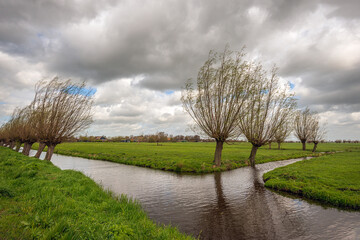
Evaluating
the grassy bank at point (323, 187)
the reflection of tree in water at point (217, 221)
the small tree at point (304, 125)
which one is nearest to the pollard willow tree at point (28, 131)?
the reflection of tree in water at point (217, 221)

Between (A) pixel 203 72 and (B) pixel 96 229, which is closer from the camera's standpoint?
(B) pixel 96 229

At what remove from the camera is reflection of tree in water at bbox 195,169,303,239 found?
8.57m

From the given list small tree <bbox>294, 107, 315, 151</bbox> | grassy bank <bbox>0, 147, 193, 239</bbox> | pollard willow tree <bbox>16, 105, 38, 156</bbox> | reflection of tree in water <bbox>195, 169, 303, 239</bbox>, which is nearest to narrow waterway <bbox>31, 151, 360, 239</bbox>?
reflection of tree in water <bbox>195, 169, 303, 239</bbox>

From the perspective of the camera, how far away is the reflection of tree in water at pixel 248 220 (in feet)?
28.1

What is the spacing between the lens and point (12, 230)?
536 centimetres

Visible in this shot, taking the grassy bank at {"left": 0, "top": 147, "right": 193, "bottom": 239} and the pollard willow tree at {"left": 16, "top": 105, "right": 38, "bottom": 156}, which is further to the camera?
the pollard willow tree at {"left": 16, "top": 105, "right": 38, "bottom": 156}

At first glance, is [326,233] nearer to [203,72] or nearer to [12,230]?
[12,230]

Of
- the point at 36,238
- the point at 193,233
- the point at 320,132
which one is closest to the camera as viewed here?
the point at 36,238

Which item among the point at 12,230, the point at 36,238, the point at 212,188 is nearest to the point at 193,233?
the point at 36,238

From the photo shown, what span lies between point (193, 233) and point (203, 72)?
2119 cm

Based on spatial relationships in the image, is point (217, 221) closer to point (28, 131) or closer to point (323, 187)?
point (323, 187)

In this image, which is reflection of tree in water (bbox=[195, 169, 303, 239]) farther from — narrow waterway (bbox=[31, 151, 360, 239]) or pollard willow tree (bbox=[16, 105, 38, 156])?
pollard willow tree (bbox=[16, 105, 38, 156])

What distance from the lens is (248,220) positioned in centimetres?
1000

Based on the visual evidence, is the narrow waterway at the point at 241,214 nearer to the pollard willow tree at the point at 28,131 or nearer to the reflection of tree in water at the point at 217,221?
the reflection of tree in water at the point at 217,221
